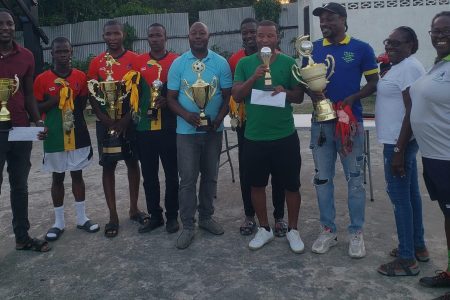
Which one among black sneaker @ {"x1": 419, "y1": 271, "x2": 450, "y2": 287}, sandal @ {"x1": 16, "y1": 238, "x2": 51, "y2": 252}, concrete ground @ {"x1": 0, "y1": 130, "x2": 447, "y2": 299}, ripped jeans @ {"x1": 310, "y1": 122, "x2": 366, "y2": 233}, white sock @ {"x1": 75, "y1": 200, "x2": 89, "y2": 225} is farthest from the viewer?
white sock @ {"x1": 75, "y1": 200, "x2": 89, "y2": 225}

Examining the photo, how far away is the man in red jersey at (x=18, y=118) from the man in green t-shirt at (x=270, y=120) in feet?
5.98

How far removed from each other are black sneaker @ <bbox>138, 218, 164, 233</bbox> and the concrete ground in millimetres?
71

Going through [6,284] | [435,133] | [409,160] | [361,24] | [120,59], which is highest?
[361,24]

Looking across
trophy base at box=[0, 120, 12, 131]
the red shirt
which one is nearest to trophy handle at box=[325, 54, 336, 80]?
the red shirt

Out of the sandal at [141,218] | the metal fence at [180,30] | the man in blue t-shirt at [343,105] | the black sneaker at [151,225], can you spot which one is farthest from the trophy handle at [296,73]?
the metal fence at [180,30]

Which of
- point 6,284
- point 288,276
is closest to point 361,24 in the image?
point 288,276

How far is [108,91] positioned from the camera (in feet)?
13.4

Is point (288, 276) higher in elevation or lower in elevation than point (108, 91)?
lower

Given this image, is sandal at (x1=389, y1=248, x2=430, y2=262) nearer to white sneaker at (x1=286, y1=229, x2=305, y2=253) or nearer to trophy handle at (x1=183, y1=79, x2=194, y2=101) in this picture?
white sneaker at (x1=286, y1=229, x2=305, y2=253)

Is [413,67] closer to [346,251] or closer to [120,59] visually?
[346,251]

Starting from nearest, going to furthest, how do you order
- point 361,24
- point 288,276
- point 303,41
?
point 288,276
point 303,41
point 361,24

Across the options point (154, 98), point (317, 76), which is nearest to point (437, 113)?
point (317, 76)

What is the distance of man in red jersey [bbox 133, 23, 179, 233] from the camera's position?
418 centimetres

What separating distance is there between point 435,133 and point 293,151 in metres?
1.24
